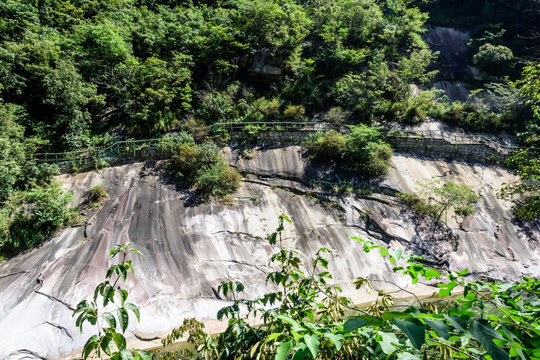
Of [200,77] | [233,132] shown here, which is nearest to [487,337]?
[233,132]

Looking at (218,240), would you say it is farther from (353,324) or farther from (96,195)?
(353,324)

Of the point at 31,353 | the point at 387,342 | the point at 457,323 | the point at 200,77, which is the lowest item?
the point at 31,353

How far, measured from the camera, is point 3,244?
8.38 meters

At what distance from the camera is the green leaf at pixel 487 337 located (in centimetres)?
80

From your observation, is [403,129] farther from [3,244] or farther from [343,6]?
[3,244]

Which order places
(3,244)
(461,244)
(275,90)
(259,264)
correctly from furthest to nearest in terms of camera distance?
(275,90)
(461,244)
(259,264)
(3,244)

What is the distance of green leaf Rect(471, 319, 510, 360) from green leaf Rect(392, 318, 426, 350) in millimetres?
183

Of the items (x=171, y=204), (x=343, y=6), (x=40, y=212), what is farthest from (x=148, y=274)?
(x=343, y=6)

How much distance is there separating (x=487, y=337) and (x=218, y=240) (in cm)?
953

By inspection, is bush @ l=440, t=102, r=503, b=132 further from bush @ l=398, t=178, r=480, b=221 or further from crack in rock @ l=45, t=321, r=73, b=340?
crack in rock @ l=45, t=321, r=73, b=340

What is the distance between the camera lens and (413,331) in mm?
851

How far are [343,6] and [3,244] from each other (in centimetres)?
2420

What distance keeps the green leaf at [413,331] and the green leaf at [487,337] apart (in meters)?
0.18

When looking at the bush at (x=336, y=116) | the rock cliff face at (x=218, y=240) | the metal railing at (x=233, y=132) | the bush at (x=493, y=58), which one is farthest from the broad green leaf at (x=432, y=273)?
the bush at (x=493, y=58)
